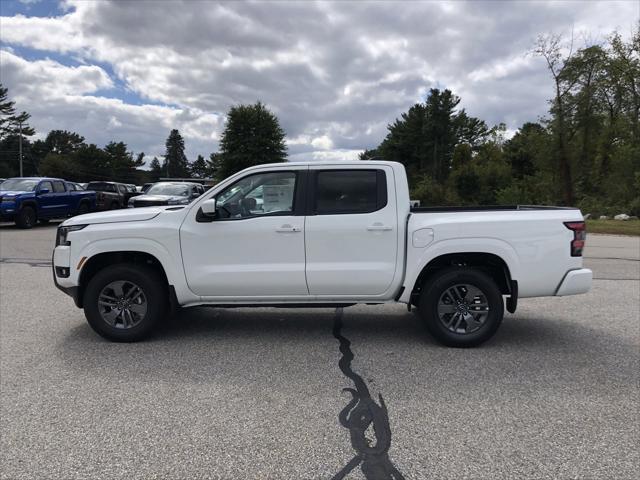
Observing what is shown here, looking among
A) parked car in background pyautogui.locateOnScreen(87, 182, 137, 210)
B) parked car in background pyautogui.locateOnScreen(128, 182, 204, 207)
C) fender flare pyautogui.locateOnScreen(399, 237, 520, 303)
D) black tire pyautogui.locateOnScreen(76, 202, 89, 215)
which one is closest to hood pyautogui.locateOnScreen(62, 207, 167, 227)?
fender flare pyautogui.locateOnScreen(399, 237, 520, 303)

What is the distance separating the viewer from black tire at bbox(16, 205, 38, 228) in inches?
703

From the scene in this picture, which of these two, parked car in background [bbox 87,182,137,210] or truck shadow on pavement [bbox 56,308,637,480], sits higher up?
parked car in background [bbox 87,182,137,210]

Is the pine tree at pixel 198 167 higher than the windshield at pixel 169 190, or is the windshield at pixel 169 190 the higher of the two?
the pine tree at pixel 198 167

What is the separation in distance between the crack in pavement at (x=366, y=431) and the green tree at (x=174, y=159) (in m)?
146

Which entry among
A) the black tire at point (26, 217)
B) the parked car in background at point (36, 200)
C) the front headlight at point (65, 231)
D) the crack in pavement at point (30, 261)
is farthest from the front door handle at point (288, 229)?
the black tire at point (26, 217)

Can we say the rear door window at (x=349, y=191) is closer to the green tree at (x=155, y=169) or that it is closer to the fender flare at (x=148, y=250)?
the fender flare at (x=148, y=250)

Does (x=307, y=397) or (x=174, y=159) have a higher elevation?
(x=174, y=159)

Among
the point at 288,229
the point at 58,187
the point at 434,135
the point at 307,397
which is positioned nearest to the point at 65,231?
the point at 288,229

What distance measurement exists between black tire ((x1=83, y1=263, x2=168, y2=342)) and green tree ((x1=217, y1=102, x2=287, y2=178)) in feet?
179

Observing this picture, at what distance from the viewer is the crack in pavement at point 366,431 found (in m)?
2.88

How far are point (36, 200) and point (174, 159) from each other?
131968 mm

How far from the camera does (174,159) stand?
145 meters

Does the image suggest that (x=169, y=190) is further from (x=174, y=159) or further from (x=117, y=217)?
(x=174, y=159)

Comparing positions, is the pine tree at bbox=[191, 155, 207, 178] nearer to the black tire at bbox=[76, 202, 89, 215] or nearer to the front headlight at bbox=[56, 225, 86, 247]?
the black tire at bbox=[76, 202, 89, 215]
